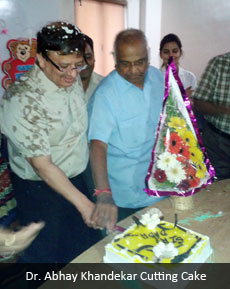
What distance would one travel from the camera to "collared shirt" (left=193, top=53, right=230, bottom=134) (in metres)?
2.24

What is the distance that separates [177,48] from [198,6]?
275 cm

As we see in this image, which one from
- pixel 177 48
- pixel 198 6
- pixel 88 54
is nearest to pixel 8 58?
pixel 88 54

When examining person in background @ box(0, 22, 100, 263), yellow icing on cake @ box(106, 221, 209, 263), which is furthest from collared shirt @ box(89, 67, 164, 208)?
yellow icing on cake @ box(106, 221, 209, 263)

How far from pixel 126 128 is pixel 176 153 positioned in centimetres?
31

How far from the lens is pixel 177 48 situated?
3.72 m

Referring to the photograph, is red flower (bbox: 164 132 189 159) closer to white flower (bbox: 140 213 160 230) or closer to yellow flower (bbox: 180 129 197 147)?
yellow flower (bbox: 180 129 197 147)

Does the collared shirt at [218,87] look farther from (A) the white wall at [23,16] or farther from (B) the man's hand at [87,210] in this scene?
(A) the white wall at [23,16]

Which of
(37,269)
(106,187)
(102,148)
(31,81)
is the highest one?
(31,81)

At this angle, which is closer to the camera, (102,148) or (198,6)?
(102,148)

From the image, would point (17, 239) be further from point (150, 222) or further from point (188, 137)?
point (188, 137)

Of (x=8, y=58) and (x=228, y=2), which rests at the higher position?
(x=228, y=2)

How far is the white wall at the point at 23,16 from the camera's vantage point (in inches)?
130

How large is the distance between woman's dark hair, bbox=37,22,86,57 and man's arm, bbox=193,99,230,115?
3.99 feet

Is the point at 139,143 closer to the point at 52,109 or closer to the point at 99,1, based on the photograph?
the point at 52,109
